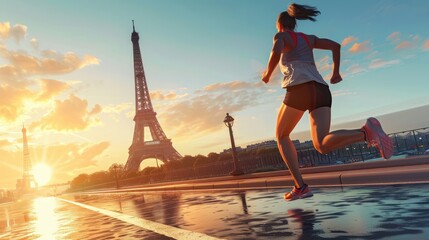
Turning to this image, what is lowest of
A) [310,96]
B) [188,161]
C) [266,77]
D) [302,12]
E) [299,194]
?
[299,194]

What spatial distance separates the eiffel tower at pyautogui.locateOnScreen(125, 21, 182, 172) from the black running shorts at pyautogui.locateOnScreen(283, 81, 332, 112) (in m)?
61.2

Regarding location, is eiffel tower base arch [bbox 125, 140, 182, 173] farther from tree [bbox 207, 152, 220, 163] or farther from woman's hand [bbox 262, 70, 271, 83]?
woman's hand [bbox 262, 70, 271, 83]

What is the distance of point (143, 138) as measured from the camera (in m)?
68.3

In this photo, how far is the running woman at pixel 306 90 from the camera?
4156mm

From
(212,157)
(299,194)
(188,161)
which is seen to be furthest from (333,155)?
(188,161)

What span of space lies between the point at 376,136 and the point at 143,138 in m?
65.6

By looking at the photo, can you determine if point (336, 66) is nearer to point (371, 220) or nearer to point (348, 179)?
point (371, 220)

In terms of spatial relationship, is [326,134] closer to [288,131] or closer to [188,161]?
[288,131]

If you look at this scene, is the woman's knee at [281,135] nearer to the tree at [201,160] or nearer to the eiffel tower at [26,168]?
the tree at [201,160]

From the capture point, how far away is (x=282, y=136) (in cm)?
483

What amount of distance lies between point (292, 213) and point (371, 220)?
1.28 metres

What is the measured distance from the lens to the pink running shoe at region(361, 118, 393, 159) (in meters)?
4.13

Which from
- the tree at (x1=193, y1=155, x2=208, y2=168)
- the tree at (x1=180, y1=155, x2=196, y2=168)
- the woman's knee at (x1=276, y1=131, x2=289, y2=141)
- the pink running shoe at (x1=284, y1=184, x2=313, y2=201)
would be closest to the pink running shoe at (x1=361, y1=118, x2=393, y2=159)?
the woman's knee at (x1=276, y1=131, x2=289, y2=141)

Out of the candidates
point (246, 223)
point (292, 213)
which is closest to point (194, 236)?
point (246, 223)
